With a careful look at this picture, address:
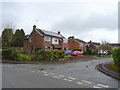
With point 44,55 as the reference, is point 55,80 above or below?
below

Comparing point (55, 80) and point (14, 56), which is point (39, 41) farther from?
point (55, 80)

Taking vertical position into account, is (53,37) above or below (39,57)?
above

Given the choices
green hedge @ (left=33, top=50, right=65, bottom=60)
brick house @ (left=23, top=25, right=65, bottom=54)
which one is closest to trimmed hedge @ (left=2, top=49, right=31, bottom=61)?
green hedge @ (left=33, top=50, right=65, bottom=60)

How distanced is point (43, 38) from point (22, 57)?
1407 centimetres

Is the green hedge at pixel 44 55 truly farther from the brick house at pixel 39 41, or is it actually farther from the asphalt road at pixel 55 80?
the brick house at pixel 39 41

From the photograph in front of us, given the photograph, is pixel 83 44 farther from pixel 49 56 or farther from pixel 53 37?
pixel 49 56

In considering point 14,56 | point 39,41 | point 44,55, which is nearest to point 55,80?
point 44,55

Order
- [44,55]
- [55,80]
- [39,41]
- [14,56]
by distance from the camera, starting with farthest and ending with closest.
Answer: [39,41], [14,56], [44,55], [55,80]

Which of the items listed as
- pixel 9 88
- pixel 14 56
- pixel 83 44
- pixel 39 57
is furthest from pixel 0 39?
pixel 9 88

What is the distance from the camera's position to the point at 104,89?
245 inches

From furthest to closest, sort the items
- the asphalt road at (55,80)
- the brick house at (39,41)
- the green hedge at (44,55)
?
the brick house at (39,41)
the green hedge at (44,55)
the asphalt road at (55,80)

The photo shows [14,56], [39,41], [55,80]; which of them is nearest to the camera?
[55,80]

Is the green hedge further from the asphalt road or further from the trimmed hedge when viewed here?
the asphalt road

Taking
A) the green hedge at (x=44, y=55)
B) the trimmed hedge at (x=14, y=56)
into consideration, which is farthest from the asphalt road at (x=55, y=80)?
the trimmed hedge at (x=14, y=56)
